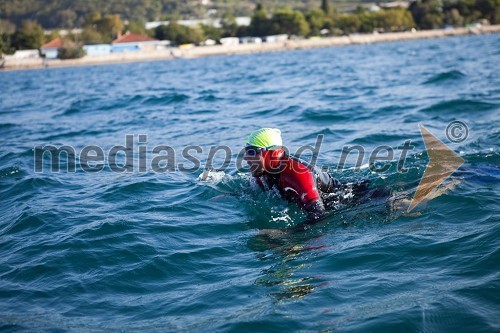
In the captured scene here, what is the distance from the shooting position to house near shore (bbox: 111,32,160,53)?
301ft

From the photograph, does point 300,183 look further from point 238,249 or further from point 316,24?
point 316,24

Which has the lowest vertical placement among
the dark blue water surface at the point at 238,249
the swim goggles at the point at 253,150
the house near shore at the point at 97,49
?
the house near shore at the point at 97,49

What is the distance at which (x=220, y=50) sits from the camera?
8569cm

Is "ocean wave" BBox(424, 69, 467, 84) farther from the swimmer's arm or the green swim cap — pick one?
the swimmer's arm

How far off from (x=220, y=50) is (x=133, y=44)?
60.9 ft

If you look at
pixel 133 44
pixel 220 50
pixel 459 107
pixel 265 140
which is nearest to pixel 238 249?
pixel 265 140

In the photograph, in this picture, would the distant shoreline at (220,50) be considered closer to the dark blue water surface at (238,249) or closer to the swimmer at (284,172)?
the dark blue water surface at (238,249)

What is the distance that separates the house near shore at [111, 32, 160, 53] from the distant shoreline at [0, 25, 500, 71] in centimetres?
833

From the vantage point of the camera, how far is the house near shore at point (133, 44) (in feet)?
301

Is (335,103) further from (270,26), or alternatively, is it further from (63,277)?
(270,26)

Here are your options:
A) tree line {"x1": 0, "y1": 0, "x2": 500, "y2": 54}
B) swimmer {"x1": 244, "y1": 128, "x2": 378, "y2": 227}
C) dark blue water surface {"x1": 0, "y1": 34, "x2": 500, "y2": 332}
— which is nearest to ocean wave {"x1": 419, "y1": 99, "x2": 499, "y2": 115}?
dark blue water surface {"x1": 0, "y1": 34, "x2": 500, "y2": 332}

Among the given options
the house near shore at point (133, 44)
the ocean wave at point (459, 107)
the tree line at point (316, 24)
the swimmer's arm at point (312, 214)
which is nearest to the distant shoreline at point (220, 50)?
the house near shore at point (133, 44)

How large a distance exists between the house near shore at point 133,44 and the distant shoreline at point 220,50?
8.33 metres

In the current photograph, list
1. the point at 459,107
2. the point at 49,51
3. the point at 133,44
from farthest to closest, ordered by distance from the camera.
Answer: the point at 133,44 < the point at 49,51 < the point at 459,107
